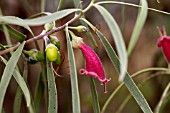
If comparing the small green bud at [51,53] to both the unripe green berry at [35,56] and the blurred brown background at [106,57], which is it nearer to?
the unripe green berry at [35,56]

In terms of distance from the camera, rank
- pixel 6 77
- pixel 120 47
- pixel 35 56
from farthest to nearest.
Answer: pixel 35 56 → pixel 6 77 → pixel 120 47

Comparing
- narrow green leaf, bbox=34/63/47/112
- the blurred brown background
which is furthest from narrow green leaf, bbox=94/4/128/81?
the blurred brown background

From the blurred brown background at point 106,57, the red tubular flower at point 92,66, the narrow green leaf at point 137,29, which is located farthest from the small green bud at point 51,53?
the blurred brown background at point 106,57

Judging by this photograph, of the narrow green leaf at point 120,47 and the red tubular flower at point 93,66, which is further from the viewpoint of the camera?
the red tubular flower at point 93,66

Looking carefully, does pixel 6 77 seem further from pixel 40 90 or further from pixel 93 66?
pixel 40 90

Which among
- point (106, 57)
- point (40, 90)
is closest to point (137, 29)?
point (40, 90)

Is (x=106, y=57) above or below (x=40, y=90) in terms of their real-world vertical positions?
above

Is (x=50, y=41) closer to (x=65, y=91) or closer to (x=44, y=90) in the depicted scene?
(x=44, y=90)

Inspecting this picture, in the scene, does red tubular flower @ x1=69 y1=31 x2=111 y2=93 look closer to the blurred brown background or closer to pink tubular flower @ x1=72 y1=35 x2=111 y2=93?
pink tubular flower @ x1=72 y1=35 x2=111 y2=93

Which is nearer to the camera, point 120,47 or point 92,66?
point 120,47

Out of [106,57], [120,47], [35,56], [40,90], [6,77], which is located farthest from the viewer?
[106,57]

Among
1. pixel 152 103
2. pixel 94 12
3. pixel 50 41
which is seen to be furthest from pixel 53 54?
pixel 152 103
